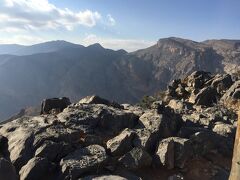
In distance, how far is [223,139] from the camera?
69.3 feet

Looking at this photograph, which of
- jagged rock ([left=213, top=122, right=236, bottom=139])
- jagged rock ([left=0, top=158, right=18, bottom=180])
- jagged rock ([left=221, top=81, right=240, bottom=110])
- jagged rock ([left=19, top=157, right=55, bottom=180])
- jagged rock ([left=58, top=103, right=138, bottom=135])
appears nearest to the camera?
jagged rock ([left=0, top=158, right=18, bottom=180])

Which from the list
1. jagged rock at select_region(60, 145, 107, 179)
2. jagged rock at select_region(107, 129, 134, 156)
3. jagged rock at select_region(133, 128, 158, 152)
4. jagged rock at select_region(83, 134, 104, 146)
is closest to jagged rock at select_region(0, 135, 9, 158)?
jagged rock at select_region(60, 145, 107, 179)

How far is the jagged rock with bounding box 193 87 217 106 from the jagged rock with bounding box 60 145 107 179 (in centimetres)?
2274

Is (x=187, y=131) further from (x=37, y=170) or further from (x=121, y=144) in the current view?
(x=37, y=170)

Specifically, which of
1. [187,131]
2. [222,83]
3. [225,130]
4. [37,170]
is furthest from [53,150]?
[222,83]

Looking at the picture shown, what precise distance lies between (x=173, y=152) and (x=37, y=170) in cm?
680

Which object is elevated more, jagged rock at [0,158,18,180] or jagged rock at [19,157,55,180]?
jagged rock at [0,158,18,180]

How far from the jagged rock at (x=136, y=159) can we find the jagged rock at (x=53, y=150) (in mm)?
2711

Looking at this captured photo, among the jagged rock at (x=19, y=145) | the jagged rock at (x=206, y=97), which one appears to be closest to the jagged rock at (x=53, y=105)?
the jagged rock at (x=19, y=145)

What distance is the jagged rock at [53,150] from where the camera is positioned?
1699 centimetres

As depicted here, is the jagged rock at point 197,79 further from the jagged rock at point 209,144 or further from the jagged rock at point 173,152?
the jagged rock at point 173,152

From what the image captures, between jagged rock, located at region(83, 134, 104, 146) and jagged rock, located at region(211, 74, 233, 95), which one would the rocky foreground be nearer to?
jagged rock, located at region(83, 134, 104, 146)

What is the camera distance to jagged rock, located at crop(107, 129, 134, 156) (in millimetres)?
18203

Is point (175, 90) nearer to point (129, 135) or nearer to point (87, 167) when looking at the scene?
point (129, 135)
